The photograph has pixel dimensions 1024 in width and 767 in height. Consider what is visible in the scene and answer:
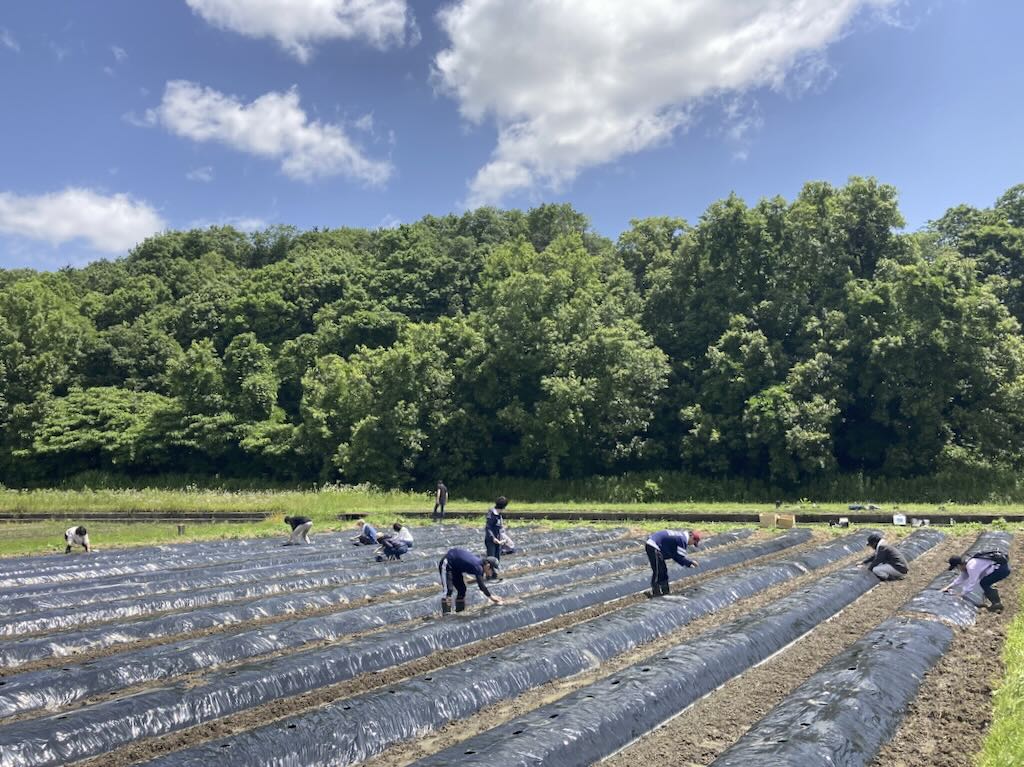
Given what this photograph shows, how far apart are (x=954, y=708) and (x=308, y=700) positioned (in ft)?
22.7

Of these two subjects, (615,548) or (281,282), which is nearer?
(615,548)

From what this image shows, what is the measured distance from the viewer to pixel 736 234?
4222 cm

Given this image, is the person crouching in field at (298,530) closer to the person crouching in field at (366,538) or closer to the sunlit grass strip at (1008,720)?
the person crouching in field at (366,538)

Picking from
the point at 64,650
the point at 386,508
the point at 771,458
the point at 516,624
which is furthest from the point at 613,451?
the point at 64,650

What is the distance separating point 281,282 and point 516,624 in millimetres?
53777

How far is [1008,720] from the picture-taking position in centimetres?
693

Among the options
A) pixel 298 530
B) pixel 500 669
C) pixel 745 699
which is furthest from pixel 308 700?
pixel 298 530

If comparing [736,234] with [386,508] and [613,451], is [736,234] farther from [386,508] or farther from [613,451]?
[386,508]

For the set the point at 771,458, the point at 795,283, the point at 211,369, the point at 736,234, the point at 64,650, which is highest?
the point at 736,234

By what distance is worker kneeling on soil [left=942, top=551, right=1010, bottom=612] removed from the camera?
466 inches

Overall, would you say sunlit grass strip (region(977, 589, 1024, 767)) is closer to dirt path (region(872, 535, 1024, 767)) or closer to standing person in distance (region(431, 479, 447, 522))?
dirt path (region(872, 535, 1024, 767))

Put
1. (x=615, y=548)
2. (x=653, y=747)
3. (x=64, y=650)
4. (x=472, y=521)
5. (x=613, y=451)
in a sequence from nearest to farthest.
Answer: (x=653, y=747), (x=64, y=650), (x=615, y=548), (x=472, y=521), (x=613, y=451)

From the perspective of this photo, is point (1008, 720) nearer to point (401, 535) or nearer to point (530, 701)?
point (530, 701)

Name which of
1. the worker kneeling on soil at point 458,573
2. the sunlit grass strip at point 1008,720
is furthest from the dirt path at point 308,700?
the sunlit grass strip at point 1008,720
